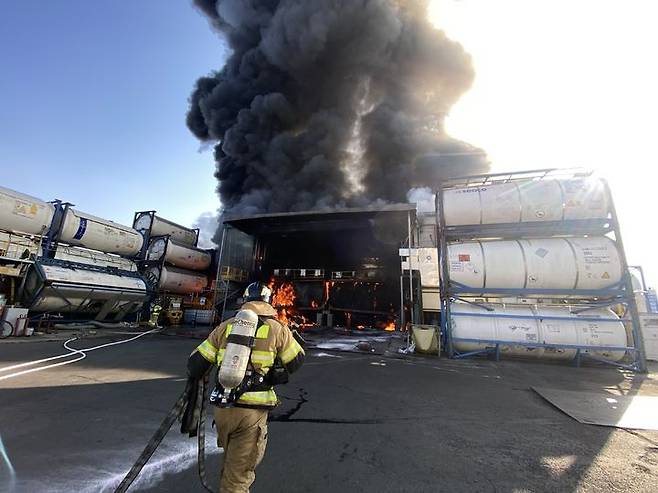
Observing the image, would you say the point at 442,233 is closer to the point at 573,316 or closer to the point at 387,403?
the point at 573,316

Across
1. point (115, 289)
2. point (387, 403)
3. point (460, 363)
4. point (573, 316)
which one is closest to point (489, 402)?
point (387, 403)

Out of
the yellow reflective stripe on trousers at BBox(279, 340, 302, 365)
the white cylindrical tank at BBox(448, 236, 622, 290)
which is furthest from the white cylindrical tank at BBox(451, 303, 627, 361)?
the yellow reflective stripe on trousers at BBox(279, 340, 302, 365)

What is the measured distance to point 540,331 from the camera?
7.92 metres

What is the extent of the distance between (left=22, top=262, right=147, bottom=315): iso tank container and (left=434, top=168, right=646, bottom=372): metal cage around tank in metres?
14.2

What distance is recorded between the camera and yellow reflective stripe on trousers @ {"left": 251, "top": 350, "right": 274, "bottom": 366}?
2016 mm

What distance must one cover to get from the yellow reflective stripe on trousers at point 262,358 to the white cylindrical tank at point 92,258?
1505cm

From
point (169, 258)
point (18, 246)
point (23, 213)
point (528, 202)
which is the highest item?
point (528, 202)

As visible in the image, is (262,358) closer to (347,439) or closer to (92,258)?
(347,439)

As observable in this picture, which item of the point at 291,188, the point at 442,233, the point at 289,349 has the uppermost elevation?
the point at 291,188

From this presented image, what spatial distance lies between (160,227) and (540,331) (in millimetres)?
19409

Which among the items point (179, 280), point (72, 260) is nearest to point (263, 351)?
point (72, 260)

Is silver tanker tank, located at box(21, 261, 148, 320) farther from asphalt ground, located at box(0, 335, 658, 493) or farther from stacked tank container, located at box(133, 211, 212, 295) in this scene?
asphalt ground, located at box(0, 335, 658, 493)

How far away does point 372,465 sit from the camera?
2652 millimetres

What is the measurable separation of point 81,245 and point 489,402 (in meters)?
16.9
